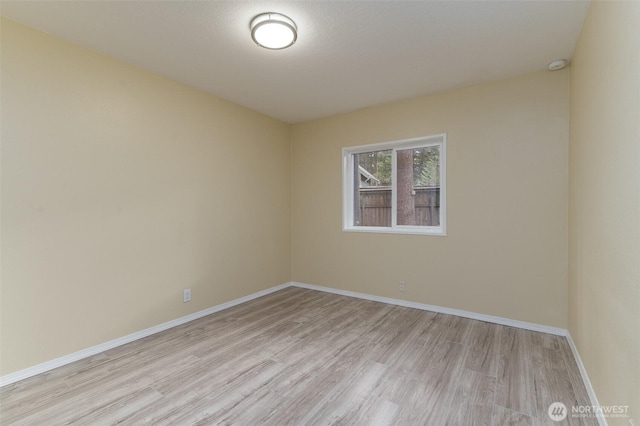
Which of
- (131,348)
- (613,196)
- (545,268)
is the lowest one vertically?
(131,348)

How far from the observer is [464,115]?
3.14m

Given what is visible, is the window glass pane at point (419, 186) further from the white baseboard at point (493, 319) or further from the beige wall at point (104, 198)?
the beige wall at point (104, 198)

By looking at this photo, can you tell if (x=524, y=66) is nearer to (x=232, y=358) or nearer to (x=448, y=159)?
(x=448, y=159)

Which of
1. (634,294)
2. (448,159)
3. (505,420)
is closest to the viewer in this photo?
(634,294)

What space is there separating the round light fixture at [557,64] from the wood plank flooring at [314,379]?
7.99 feet

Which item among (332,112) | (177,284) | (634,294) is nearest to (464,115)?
(332,112)

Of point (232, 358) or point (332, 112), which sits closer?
point (232, 358)

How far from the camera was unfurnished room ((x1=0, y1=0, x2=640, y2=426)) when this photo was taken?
1.71 m

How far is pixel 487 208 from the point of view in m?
3.02

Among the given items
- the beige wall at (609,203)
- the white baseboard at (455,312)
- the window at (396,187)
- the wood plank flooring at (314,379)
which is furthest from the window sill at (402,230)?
the beige wall at (609,203)

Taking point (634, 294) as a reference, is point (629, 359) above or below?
below

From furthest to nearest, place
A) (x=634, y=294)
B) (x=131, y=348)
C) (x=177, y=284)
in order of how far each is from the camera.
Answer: (x=177, y=284) → (x=131, y=348) → (x=634, y=294)

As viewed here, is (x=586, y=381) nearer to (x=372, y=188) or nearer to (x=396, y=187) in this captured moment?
(x=396, y=187)

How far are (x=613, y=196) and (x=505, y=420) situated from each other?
1.32 meters
